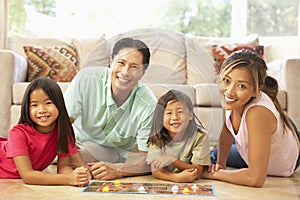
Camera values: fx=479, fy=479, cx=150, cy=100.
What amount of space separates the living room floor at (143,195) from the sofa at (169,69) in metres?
0.24

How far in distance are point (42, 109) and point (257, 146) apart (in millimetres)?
775

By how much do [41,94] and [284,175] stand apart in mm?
1029

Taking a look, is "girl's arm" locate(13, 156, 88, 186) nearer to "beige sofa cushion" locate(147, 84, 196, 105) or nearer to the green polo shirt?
the green polo shirt

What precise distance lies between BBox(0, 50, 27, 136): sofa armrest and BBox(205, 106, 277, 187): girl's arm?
1.43m

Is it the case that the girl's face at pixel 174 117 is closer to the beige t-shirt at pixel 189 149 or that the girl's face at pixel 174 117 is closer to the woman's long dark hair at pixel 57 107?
the beige t-shirt at pixel 189 149

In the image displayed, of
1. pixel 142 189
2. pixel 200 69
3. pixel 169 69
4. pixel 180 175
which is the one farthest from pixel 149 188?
pixel 200 69

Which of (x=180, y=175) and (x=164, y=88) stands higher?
→ (x=164, y=88)

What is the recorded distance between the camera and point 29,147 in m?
1.74

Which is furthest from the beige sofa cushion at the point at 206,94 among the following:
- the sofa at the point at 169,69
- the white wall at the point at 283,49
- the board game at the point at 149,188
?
the white wall at the point at 283,49

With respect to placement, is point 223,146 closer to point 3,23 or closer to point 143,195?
point 143,195

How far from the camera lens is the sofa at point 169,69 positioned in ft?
5.99

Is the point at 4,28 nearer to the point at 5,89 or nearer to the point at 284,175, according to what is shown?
the point at 5,89

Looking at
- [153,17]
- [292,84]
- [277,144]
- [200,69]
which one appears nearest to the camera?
[277,144]

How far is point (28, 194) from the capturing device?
4.93ft
